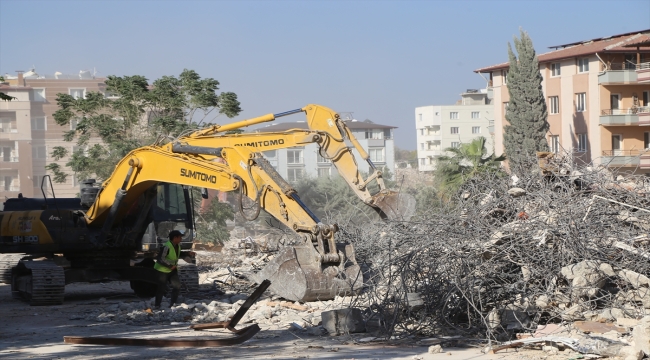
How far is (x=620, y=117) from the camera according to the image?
50656mm

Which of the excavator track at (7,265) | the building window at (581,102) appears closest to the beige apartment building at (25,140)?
the building window at (581,102)

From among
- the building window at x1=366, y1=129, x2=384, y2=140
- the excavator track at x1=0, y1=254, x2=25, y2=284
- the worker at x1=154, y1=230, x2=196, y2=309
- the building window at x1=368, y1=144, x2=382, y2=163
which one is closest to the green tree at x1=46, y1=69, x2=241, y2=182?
the excavator track at x1=0, y1=254, x2=25, y2=284

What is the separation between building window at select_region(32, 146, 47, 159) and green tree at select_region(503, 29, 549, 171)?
50.0 metres

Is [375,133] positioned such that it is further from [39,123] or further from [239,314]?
[239,314]

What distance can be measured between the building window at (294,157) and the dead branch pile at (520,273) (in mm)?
72402

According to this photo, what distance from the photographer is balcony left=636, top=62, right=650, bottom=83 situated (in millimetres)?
49625

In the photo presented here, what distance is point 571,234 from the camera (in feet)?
36.8

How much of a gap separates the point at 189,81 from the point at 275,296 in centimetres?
2327

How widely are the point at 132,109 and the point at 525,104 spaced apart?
74.8 feet

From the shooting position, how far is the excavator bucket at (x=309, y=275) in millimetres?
13109

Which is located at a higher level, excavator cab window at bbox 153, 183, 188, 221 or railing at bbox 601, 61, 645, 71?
railing at bbox 601, 61, 645, 71

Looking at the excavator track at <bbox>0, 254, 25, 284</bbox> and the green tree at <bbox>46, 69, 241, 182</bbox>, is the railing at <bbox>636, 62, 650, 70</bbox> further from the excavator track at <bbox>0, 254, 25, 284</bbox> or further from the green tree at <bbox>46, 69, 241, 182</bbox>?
the excavator track at <bbox>0, 254, 25, 284</bbox>

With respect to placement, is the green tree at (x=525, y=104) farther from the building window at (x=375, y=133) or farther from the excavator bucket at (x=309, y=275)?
the building window at (x=375, y=133)

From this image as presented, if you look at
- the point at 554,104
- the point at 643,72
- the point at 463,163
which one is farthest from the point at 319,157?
the point at 463,163
